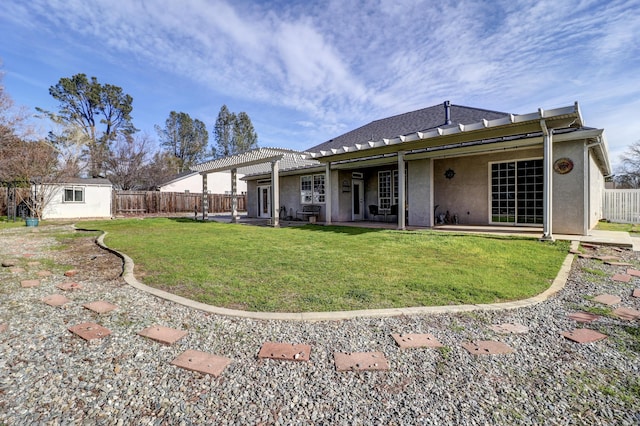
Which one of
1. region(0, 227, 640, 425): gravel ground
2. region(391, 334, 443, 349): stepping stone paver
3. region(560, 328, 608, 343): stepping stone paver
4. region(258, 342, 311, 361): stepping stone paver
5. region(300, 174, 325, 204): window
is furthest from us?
region(300, 174, 325, 204): window

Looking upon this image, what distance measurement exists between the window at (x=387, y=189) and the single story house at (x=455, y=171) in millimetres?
47

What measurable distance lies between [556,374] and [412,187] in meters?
10.2

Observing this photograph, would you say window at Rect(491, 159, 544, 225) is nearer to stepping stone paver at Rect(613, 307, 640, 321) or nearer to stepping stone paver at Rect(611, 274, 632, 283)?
stepping stone paver at Rect(611, 274, 632, 283)

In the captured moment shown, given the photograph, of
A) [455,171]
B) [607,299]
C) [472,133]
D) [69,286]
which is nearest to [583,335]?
[607,299]

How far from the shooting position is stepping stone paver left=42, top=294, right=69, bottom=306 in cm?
359

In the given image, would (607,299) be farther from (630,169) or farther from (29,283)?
(630,169)

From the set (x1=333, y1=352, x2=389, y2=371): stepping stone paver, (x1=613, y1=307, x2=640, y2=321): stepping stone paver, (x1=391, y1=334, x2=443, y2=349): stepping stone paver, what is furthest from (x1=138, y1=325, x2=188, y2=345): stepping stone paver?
(x1=613, y1=307, x2=640, y2=321): stepping stone paver

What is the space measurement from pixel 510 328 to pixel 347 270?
2582mm

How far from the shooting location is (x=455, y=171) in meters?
12.0

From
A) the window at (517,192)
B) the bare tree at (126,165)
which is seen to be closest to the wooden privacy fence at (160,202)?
the bare tree at (126,165)

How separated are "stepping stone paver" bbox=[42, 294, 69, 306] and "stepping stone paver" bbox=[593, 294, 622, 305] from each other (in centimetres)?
642

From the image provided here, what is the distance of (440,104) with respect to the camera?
49.1ft

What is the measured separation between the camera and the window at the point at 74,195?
1983cm

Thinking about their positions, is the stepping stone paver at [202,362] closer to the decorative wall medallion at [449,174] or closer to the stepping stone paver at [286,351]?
the stepping stone paver at [286,351]
